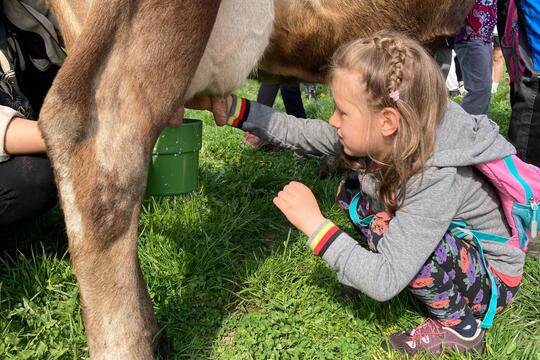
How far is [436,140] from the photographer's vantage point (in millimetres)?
1938

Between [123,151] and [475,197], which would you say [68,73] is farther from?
[475,197]

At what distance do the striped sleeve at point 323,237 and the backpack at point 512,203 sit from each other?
0.48 m

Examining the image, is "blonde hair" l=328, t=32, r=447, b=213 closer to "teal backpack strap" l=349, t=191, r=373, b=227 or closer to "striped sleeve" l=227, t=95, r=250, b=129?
"teal backpack strap" l=349, t=191, r=373, b=227

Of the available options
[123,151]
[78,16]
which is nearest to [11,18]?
[78,16]

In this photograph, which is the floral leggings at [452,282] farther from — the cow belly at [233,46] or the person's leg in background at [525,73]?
the person's leg in background at [525,73]

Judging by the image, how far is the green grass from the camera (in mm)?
1953

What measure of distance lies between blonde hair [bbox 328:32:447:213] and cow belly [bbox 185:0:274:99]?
450 millimetres

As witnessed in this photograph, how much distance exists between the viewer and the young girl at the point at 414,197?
6.07 feet

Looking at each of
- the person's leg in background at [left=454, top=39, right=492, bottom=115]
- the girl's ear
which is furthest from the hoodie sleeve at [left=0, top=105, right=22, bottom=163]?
the person's leg in background at [left=454, top=39, right=492, bottom=115]

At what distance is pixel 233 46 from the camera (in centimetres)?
216

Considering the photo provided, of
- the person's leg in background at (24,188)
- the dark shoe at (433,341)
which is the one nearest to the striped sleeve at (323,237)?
the dark shoe at (433,341)

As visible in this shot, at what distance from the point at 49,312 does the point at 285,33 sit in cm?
145

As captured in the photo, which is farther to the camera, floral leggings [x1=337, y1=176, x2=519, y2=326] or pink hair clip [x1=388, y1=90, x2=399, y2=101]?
floral leggings [x1=337, y1=176, x2=519, y2=326]

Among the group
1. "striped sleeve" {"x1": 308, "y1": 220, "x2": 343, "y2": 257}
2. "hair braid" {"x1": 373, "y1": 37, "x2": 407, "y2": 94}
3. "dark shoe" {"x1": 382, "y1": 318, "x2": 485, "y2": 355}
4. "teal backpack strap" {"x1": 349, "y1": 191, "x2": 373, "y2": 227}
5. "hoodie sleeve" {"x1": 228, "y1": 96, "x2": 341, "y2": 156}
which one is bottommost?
"dark shoe" {"x1": 382, "y1": 318, "x2": 485, "y2": 355}
